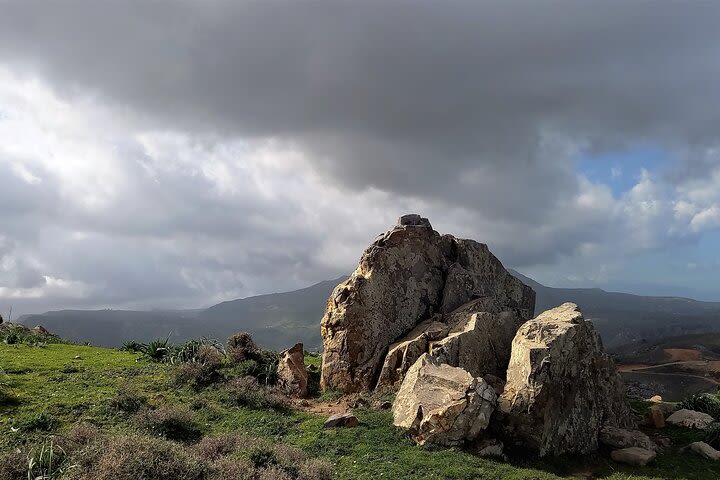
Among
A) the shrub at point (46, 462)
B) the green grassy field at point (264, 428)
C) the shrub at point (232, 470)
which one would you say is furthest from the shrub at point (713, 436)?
the shrub at point (46, 462)

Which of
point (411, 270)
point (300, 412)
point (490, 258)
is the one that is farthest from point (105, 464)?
point (490, 258)

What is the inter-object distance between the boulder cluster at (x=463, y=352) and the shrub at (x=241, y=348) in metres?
5.03

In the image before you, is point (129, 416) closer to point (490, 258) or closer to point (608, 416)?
point (608, 416)

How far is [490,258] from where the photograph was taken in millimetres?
32344

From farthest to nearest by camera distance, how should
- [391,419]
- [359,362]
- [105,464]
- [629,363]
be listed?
[629,363] < [359,362] < [391,419] < [105,464]

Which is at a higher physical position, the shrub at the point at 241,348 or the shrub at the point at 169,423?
the shrub at the point at 241,348

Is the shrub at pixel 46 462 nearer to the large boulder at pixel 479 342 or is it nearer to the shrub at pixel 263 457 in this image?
the shrub at pixel 263 457

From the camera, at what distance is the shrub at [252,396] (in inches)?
913

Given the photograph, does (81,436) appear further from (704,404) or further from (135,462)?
(704,404)

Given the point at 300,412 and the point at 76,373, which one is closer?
the point at 300,412

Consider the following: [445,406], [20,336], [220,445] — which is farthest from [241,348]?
[20,336]

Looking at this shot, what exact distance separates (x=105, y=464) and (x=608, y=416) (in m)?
19.6

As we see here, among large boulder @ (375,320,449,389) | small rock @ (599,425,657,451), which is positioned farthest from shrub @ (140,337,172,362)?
small rock @ (599,425,657,451)

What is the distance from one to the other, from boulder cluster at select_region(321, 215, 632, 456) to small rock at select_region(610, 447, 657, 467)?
0.87m
